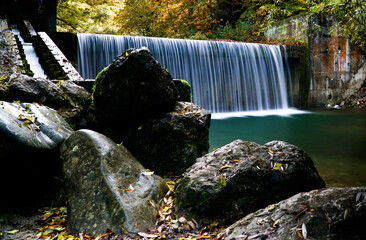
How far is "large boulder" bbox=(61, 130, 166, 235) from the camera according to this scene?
2.46 m

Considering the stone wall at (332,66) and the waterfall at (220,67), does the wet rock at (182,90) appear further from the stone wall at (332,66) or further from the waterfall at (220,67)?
the stone wall at (332,66)

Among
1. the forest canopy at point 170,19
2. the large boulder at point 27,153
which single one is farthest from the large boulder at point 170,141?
the forest canopy at point 170,19

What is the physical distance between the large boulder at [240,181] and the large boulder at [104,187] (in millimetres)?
348

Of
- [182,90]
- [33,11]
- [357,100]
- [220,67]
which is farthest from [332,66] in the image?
[33,11]

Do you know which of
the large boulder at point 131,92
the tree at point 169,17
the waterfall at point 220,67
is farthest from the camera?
the tree at point 169,17

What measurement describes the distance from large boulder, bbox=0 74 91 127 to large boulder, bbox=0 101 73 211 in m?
0.38

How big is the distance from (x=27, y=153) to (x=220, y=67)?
10316mm

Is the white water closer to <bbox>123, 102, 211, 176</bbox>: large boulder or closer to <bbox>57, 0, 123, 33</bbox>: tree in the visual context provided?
<bbox>123, 102, 211, 176</bbox>: large boulder

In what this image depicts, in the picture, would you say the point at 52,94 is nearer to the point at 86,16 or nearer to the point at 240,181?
the point at 240,181

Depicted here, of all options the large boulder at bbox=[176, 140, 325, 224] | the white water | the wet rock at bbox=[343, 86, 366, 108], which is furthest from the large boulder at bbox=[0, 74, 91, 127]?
the wet rock at bbox=[343, 86, 366, 108]

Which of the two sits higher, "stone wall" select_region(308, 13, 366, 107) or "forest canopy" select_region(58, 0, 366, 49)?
"forest canopy" select_region(58, 0, 366, 49)

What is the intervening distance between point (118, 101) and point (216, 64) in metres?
9.00

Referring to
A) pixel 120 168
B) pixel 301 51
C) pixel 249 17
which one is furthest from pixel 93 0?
pixel 120 168

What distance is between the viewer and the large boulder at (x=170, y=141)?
3844 millimetres
